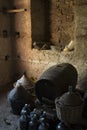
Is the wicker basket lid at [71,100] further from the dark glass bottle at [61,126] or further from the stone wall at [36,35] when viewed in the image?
the stone wall at [36,35]

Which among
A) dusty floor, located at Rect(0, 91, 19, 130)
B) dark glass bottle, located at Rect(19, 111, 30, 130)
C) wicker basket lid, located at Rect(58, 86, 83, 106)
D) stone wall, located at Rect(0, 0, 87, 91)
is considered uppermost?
stone wall, located at Rect(0, 0, 87, 91)

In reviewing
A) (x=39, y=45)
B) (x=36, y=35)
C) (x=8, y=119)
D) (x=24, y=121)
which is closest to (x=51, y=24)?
(x=36, y=35)

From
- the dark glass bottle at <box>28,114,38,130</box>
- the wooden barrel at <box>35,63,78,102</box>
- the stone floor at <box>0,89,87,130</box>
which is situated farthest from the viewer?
the wooden barrel at <box>35,63,78,102</box>

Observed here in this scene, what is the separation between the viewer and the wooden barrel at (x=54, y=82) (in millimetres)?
2789

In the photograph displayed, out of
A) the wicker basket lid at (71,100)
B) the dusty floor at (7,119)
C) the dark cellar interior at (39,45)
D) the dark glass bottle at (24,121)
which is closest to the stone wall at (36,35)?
the dark cellar interior at (39,45)

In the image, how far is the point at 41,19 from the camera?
427cm

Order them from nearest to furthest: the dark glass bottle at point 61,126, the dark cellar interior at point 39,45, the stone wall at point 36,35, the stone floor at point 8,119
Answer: the dark glass bottle at point 61,126
the stone floor at point 8,119
the dark cellar interior at point 39,45
the stone wall at point 36,35

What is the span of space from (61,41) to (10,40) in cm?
102

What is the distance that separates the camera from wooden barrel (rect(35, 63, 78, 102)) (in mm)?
2789

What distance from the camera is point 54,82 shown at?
2.75 meters

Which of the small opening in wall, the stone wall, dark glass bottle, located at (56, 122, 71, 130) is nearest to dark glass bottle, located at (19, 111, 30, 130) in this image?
dark glass bottle, located at (56, 122, 71, 130)

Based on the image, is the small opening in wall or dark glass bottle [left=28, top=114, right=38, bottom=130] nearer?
dark glass bottle [left=28, top=114, right=38, bottom=130]

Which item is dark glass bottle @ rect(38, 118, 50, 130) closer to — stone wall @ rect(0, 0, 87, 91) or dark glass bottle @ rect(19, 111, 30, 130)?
dark glass bottle @ rect(19, 111, 30, 130)

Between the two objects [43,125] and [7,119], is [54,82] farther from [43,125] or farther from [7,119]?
[7,119]
